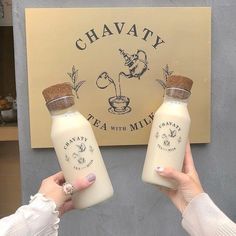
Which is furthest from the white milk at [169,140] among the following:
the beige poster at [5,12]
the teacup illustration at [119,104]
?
the beige poster at [5,12]

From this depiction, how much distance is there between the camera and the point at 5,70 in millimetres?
1678

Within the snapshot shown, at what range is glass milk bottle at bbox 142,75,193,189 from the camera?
0.77 m

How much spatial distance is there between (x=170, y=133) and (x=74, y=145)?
6.9 inches

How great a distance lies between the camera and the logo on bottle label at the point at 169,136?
0.77 meters

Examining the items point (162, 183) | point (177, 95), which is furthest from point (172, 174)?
point (177, 95)

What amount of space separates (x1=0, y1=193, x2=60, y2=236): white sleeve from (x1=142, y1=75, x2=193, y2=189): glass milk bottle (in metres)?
0.19

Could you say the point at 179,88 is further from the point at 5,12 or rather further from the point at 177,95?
the point at 5,12

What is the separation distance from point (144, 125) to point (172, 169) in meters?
0.26

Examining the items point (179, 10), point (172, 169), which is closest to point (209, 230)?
point (172, 169)

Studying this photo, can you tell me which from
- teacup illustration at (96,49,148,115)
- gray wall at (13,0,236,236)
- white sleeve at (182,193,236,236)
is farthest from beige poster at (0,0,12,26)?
white sleeve at (182,193,236,236)

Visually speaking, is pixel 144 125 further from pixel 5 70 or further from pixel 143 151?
pixel 5 70

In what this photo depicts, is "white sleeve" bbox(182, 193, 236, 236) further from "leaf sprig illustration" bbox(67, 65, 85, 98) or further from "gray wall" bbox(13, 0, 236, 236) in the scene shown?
"leaf sprig illustration" bbox(67, 65, 85, 98)

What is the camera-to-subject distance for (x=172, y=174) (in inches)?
29.8

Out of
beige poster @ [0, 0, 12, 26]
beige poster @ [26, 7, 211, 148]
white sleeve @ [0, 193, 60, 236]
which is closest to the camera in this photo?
white sleeve @ [0, 193, 60, 236]
